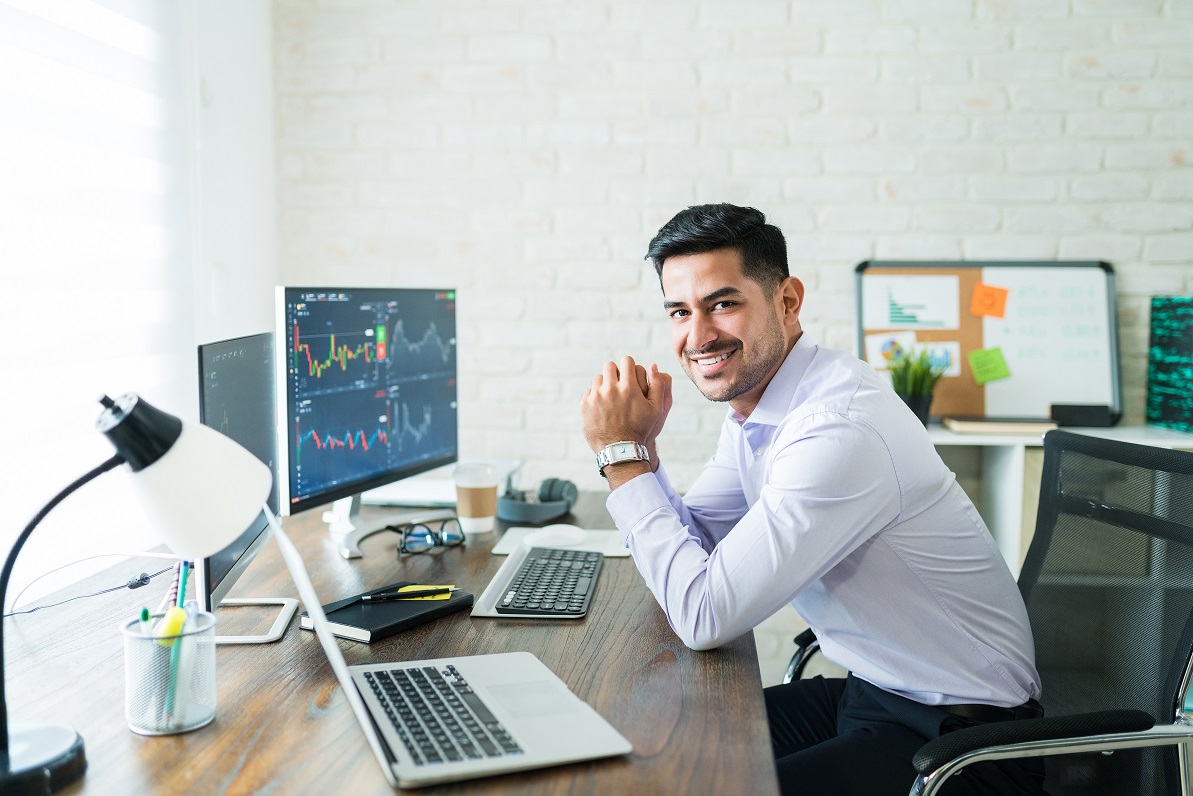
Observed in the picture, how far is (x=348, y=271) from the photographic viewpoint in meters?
2.96

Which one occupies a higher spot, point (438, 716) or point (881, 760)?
point (438, 716)

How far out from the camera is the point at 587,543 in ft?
6.09

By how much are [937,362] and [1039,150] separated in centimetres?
65

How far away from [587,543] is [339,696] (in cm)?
79

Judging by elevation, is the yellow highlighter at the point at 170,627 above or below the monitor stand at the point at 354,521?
above

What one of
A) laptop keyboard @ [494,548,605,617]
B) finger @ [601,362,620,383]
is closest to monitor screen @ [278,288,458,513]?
laptop keyboard @ [494,548,605,617]

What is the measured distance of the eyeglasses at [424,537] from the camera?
71.7 inches

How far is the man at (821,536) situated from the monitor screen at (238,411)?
0.50 m

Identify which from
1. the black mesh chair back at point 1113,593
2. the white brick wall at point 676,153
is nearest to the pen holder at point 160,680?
the black mesh chair back at point 1113,593

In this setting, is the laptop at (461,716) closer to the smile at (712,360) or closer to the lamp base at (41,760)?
→ the lamp base at (41,760)

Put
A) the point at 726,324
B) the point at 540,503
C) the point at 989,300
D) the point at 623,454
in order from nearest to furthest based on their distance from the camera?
the point at 623,454, the point at 726,324, the point at 540,503, the point at 989,300

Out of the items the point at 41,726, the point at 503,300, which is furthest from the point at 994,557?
the point at 503,300

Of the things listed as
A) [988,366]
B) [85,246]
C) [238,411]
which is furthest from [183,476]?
[988,366]

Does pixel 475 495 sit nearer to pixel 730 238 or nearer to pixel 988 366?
pixel 730 238
